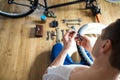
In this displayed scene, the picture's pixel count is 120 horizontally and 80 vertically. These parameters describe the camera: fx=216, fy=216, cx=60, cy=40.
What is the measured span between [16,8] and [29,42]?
1.69ft

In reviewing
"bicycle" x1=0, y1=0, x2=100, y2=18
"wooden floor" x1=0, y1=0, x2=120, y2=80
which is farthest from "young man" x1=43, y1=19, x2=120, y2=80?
"bicycle" x1=0, y1=0, x2=100, y2=18

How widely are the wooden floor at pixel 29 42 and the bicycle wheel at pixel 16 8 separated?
5 centimetres

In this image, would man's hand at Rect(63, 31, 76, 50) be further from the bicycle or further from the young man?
the bicycle

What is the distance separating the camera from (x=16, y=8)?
234cm

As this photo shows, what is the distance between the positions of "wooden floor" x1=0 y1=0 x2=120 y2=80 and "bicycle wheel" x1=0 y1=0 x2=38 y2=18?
5 centimetres

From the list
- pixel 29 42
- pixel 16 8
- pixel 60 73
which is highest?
pixel 16 8

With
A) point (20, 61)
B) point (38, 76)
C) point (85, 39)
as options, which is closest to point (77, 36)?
point (85, 39)

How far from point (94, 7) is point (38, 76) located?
0.99 m

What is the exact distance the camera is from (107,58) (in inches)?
30.8

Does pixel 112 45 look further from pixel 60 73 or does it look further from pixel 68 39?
pixel 68 39

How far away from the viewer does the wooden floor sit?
1.81 meters

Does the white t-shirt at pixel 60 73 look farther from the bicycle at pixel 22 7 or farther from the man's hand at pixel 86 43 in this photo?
the bicycle at pixel 22 7

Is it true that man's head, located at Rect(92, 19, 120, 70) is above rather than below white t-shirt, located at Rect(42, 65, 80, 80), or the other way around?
above

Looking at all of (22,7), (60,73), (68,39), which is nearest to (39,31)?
(22,7)
